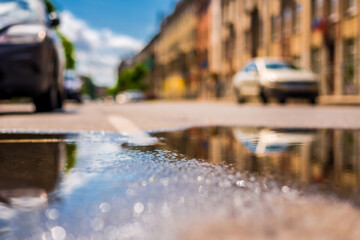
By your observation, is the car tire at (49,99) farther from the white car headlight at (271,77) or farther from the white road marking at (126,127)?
the white car headlight at (271,77)

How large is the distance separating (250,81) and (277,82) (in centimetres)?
185

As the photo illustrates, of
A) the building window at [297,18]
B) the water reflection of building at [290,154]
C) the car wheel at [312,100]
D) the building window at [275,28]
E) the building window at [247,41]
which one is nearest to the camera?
the water reflection of building at [290,154]

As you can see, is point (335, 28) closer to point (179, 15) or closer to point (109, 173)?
point (109, 173)

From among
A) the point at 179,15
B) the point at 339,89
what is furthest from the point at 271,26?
Result: the point at 179,15

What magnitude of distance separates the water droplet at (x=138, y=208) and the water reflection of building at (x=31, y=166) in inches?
14.5

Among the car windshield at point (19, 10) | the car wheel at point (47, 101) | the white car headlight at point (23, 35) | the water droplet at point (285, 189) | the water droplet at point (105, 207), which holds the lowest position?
the water droplet at point (285, 189)

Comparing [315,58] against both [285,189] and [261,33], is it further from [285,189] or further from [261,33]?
[285,189]

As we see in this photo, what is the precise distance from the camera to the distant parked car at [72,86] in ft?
80.6

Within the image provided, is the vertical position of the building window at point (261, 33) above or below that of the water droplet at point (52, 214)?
above

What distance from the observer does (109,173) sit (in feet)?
8.34

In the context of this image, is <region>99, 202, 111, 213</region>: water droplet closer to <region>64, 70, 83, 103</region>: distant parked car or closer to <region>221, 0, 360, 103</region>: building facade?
<region>221, 0, 360, 103</region>: building facade

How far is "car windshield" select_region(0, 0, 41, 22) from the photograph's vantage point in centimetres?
849

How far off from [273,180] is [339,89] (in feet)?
64.0

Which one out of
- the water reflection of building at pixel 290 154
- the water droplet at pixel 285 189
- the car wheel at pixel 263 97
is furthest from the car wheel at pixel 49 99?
the car wheel at pixel 263 97
